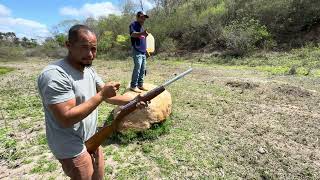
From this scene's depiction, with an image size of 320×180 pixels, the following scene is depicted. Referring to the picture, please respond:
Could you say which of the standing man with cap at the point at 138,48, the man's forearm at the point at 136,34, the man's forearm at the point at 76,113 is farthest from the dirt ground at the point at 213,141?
the man's forearm at the point at 76,113

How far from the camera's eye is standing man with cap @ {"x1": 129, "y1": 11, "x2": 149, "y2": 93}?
20.8 ft


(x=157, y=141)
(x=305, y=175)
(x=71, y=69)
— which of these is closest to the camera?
(x=71, y=69)

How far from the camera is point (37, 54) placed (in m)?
30.5

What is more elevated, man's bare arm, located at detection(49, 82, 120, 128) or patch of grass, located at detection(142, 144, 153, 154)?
man's bare arm, located at detection(49, 82, 120, 128)

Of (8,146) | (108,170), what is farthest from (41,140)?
(108,170)

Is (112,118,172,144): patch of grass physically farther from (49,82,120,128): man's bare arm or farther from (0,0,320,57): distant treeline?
(0,0,320,57): distant treeline

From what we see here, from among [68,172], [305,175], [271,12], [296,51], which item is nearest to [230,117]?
[305,175]

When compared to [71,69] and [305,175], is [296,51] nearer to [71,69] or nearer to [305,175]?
[305,175]

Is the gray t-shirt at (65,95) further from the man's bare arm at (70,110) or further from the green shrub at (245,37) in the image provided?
the green shrub at (245,37)

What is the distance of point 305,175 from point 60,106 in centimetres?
350

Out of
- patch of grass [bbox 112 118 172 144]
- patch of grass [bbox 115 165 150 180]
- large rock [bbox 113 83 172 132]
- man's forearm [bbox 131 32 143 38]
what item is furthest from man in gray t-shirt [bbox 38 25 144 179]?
man's forearm [bbox 131 32 143 38]

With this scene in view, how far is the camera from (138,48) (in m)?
6.52

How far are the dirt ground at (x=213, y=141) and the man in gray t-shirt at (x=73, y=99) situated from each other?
86.1 inches

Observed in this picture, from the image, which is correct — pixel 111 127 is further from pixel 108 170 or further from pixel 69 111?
pixel 108 170
